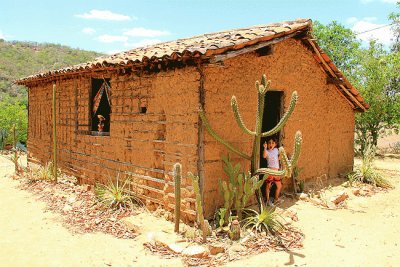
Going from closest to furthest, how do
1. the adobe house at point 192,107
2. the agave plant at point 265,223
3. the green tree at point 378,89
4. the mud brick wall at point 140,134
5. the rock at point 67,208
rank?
1. the agave plant at point 265,223
2. the adobe house at point 192,107
3. the mud brick wall at point 140,134
4. the rock at point 67,208
5. the green tree at point 378,89

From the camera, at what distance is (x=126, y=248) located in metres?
5.30

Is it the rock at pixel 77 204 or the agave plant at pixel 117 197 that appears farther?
the rock at pixel 77 204

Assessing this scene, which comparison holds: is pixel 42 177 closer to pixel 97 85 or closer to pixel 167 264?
pixel 97 85

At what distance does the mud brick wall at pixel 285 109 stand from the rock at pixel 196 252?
2.91 ft

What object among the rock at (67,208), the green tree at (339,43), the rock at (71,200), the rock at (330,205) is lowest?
the rock at (67,208)

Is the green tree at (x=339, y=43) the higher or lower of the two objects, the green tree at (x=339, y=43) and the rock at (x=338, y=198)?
the higher

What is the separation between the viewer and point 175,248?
5070 mm

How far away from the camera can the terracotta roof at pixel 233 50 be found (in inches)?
209

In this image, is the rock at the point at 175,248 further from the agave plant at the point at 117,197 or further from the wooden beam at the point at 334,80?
the wooden beam at the point at 334,80

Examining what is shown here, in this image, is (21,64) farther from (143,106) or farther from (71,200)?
(143,106)

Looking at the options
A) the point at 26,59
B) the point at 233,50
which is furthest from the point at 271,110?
the point at 26,59

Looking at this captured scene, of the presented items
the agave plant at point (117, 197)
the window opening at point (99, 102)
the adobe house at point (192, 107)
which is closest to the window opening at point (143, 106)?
the adobe house at point (192, 107)

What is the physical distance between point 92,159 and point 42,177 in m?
2.25

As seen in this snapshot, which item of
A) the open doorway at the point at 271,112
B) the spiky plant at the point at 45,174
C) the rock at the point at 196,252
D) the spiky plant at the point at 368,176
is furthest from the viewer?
the spiky plant at the point at 45,174
